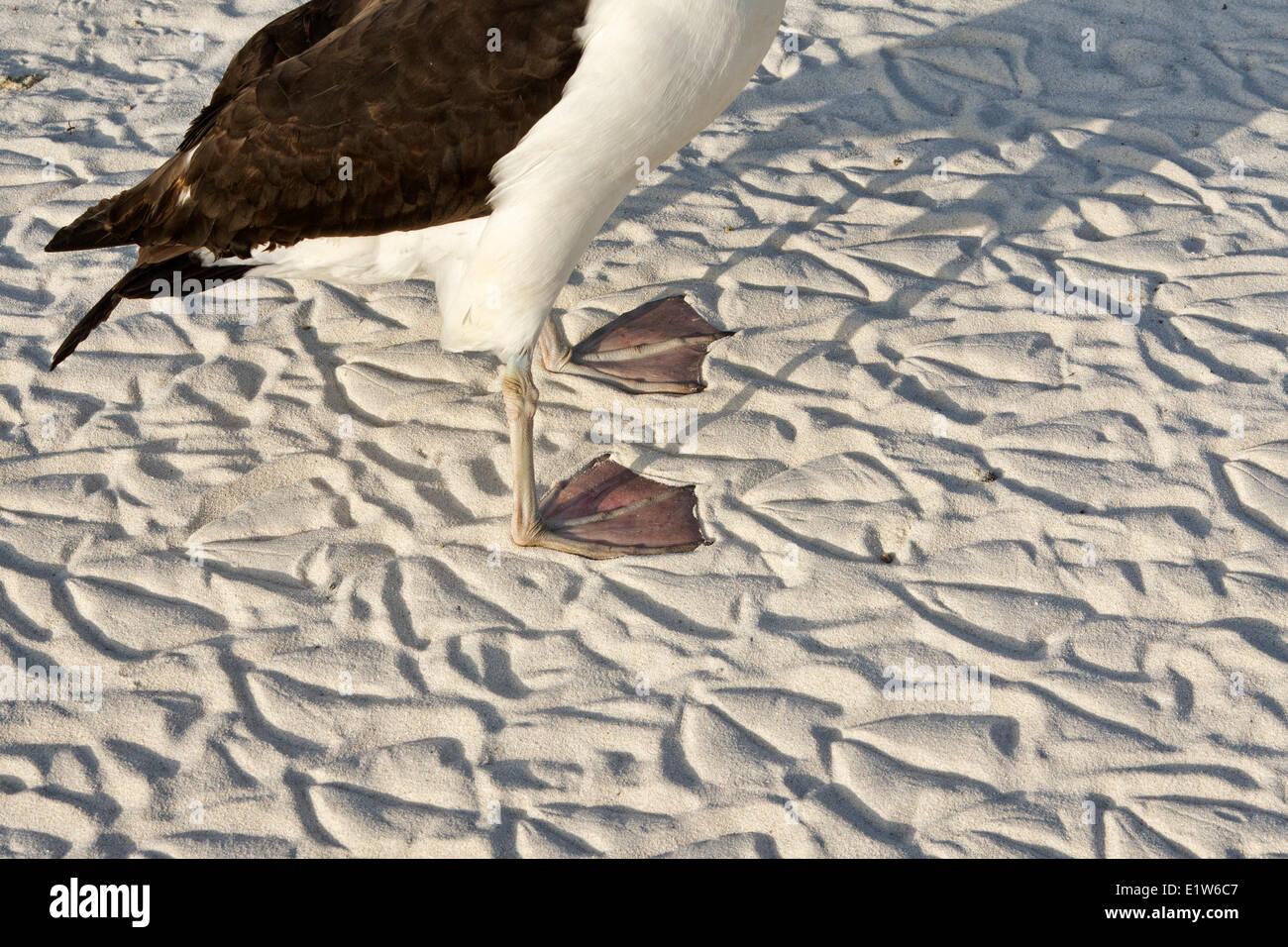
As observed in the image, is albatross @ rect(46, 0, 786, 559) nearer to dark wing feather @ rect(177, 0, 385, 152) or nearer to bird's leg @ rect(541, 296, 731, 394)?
dark wing feather @ rect(177, 0, 385, 152)

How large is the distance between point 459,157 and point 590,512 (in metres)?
1.41

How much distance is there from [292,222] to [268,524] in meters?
1.23

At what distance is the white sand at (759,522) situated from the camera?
3637mm

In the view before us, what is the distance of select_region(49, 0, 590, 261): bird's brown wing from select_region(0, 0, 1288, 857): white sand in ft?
3.83

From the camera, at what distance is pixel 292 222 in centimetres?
396

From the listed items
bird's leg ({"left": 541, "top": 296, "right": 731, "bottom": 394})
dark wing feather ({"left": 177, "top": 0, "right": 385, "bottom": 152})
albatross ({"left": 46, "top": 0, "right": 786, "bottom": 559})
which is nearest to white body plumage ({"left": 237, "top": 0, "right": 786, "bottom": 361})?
albatross ({"left": 46, "top": 0, "right": 786, "bottom": 559})

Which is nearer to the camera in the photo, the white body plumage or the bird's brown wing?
the white body plumage

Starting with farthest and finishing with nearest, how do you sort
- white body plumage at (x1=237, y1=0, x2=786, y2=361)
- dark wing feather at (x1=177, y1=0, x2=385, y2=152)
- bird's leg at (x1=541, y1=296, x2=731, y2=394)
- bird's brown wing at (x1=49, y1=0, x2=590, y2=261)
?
bird's leg at (x1=541, y1=296, x2=731, y2=394) < dark wing feather at (x1=177, y1=0, x2=385, y2=152) < bird's brown wing at (x1=49, y1=0, x2=590, y2=261) < white body plumage at (x1=237, y1=0, x2=786, y2=361)

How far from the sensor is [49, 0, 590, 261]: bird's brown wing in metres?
3.66

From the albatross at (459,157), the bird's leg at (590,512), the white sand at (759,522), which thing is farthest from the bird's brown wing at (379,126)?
the white sand at (759,522)

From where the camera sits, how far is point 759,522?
445 centimetres
